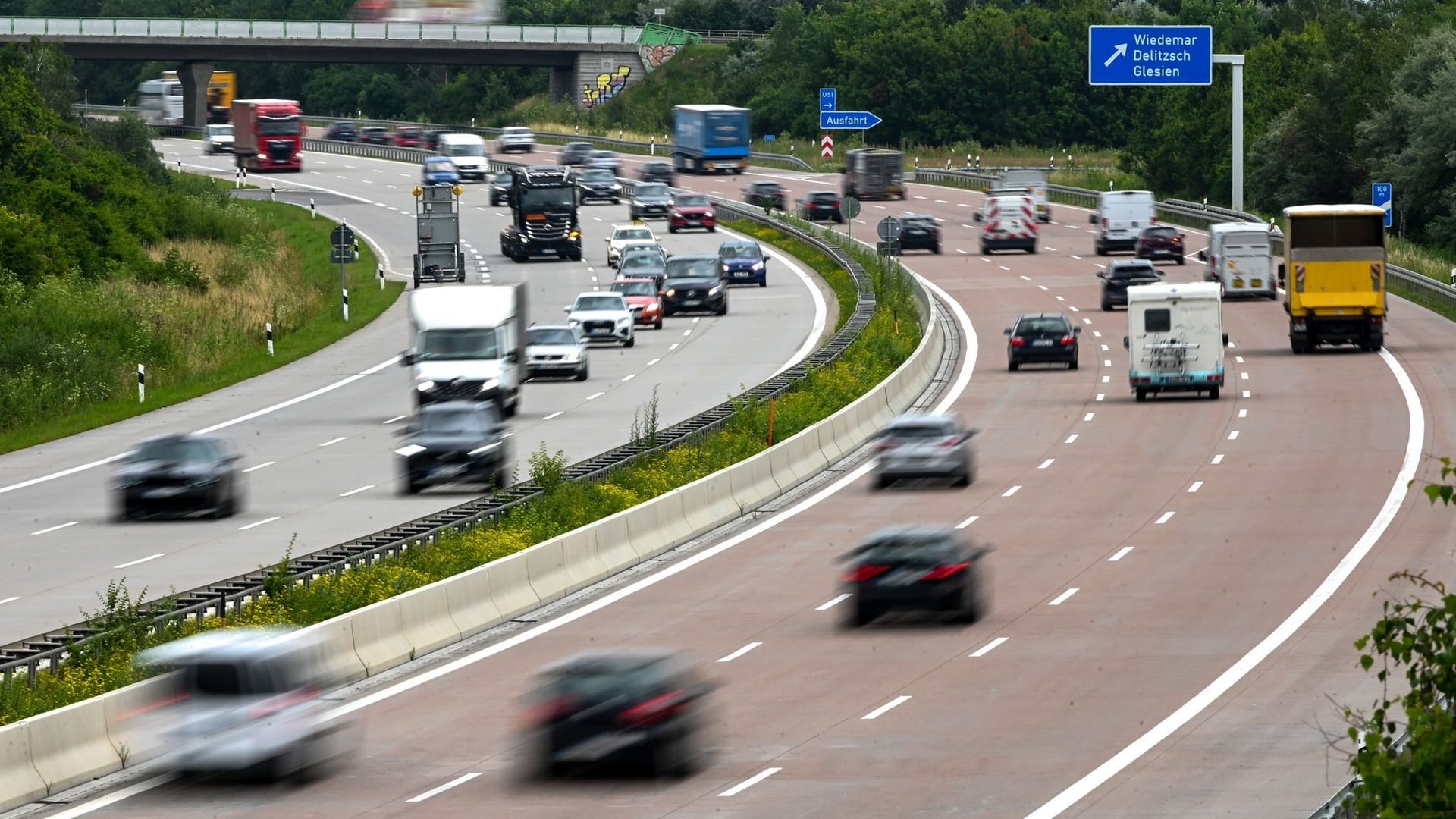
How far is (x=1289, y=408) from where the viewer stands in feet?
151

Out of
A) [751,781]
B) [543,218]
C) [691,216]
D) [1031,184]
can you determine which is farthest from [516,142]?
[751,781]

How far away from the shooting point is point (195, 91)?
14438cm

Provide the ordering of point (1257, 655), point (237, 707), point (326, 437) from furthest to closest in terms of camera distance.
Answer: point (326, 437), point (1257, 655), point (237, 707)

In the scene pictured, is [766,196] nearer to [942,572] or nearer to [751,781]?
[942,572]

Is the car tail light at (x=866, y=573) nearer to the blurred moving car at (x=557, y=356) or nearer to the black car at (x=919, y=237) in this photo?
the blurred moving car at (x=557, y=356)

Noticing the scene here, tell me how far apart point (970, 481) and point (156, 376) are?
84.9ft

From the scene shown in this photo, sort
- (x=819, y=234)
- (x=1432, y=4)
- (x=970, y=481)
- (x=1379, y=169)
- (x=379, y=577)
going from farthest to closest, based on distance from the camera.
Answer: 1. (x=1432, y=4)
2. (x=1379, y=169)
3. (x=819, y=234)
4. (x=970, y=481)
5. (x=379, y=577)

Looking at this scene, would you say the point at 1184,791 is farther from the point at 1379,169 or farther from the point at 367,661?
the point at 1379,169

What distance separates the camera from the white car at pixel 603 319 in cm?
5972

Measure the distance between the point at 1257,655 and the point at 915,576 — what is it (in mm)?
4015

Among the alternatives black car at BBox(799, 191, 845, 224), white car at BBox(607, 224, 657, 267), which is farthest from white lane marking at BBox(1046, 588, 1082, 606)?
black car at BBox(799, 191, 845, 224)

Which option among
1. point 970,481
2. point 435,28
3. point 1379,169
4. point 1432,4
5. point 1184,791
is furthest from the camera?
point 435,28

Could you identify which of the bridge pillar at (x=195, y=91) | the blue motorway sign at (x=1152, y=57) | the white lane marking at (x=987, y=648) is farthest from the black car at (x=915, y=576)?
the bridge pillar at (x=195, y=91)

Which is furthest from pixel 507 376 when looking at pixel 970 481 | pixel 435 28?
pixel 435 28
